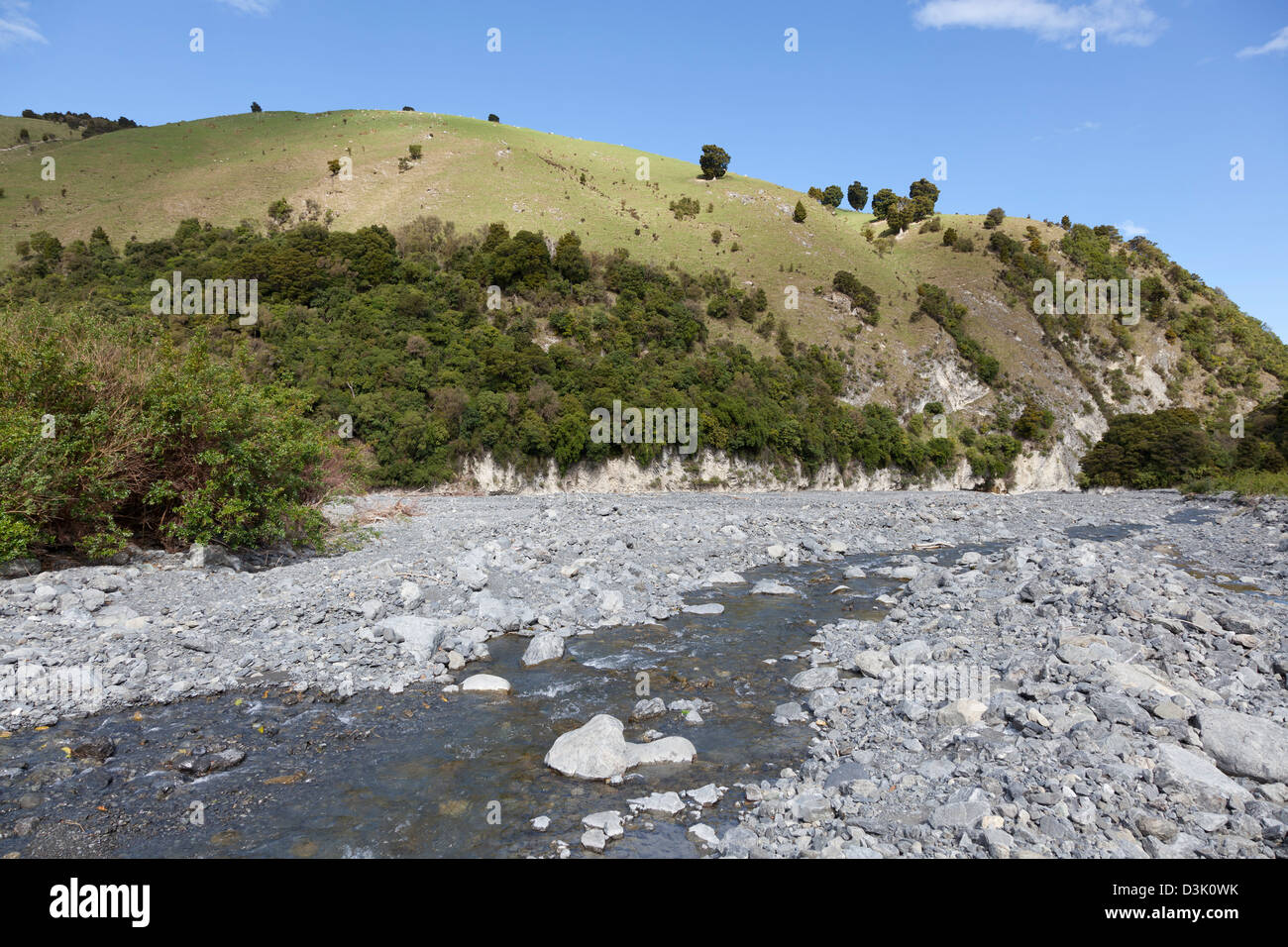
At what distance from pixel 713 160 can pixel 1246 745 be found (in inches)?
3617

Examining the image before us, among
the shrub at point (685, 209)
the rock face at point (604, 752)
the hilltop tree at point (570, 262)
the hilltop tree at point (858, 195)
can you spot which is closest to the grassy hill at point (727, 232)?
the shrub at point (685, 209)

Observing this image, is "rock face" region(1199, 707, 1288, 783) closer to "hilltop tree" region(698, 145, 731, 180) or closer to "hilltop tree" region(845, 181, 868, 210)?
"hilltop tree" region(698, 145, 731, 180)

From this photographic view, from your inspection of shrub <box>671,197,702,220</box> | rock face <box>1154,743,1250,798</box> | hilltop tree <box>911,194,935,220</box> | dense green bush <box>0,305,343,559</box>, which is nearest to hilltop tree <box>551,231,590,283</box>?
shrub <box>671,197,702,220</box>

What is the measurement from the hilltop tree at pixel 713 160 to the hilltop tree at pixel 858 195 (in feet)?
83.0

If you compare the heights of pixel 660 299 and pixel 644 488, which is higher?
pixel 660 299

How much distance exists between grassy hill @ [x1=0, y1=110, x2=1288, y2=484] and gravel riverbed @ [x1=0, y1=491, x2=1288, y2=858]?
43.5 meters

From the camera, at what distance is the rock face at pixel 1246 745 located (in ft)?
17.6

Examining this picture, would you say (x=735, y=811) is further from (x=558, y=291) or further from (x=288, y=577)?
(x=558, y=291)

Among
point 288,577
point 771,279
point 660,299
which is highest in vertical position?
point 771,279

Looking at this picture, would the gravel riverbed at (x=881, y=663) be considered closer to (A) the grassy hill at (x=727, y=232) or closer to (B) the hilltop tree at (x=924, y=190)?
(A) the grassy hill at (x=727, y=232)
